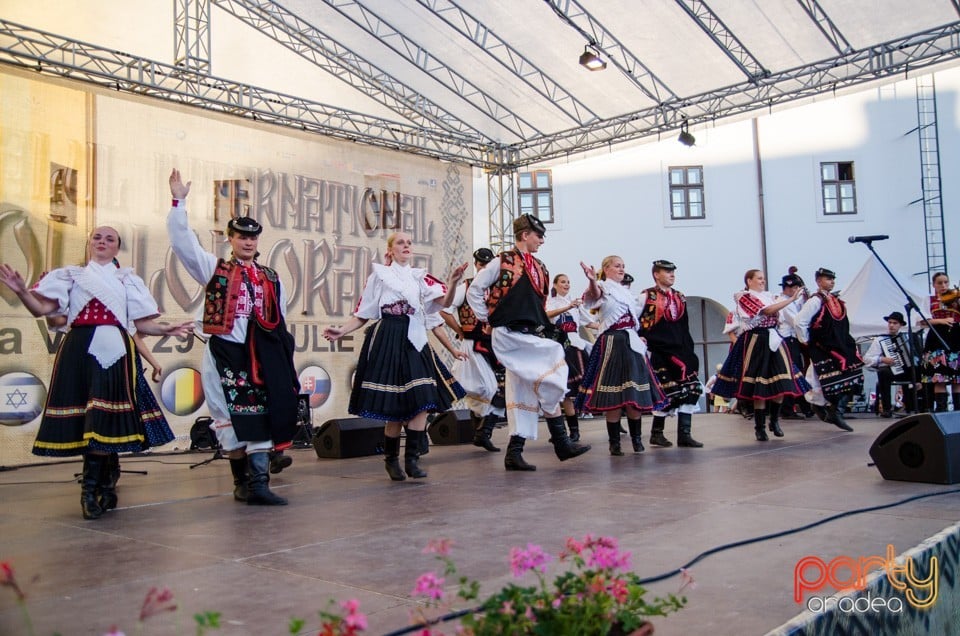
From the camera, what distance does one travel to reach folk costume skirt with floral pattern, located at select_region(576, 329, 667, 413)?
19.6 feet

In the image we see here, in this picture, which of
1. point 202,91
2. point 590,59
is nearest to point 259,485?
point 202,91

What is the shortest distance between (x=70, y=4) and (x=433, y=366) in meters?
5.74

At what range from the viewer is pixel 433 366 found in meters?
4.94

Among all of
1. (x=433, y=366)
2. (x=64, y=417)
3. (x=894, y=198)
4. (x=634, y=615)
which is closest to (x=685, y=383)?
(x=433, y=366)

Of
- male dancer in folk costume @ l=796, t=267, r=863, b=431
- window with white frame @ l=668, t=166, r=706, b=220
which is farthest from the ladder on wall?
male dancer in folk costume @ l=796, t=267, r=863, b=431

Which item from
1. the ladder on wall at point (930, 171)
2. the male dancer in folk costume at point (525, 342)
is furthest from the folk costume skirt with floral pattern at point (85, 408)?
the ladder on wall at point (930, 171)

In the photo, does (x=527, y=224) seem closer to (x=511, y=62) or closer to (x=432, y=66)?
(x=511, y=62)

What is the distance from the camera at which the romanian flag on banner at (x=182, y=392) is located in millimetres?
8047

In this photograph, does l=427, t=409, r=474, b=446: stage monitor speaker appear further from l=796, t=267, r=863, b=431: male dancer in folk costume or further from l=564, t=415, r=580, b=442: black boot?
l=796, t=267, r=863, b=431: male dancer in folk costume

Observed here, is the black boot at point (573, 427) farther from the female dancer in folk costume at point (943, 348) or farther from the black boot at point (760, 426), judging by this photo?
the female dancer in folk costume at point (943, 348)

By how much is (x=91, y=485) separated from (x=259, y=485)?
31.4 inches

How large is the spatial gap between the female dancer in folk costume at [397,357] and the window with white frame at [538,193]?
38.5 feet

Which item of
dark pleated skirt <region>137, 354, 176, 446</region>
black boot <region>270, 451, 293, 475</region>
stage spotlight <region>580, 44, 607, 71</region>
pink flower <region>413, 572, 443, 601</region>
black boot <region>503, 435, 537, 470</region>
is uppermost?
stage spotlight <region>580, 44, 607, 71</region>

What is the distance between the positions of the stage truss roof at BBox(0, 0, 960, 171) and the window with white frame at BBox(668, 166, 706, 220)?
4.79 meters
